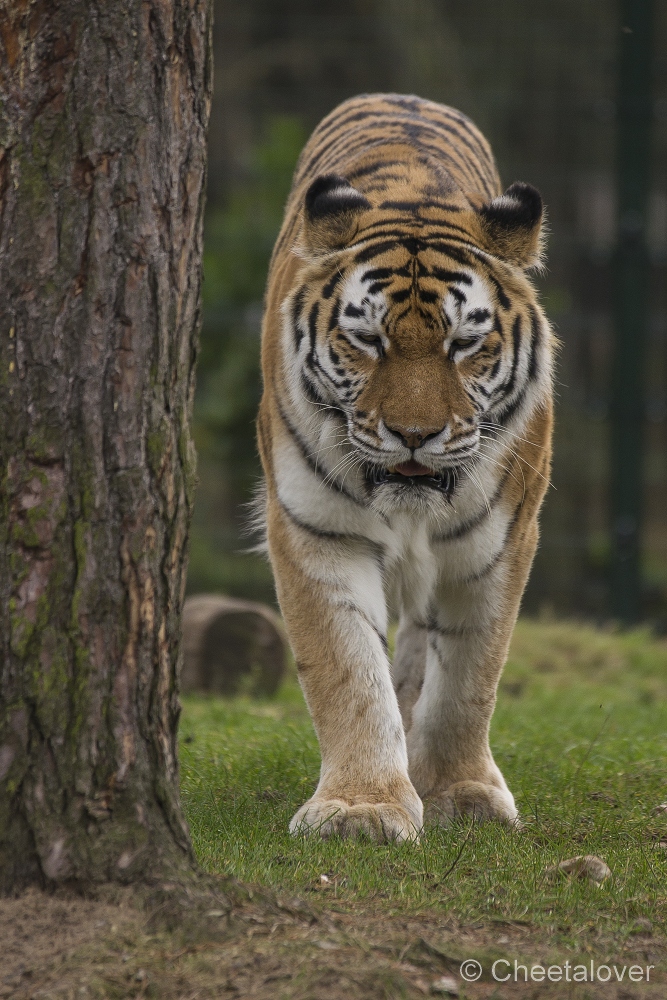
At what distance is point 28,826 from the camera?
7.62 ft

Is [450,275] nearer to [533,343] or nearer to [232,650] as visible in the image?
[533,343]

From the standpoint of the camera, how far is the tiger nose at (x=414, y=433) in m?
3.32

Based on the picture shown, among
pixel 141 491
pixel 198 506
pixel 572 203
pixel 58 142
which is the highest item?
pixel 572 203

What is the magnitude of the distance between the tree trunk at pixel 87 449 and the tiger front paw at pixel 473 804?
130 cm

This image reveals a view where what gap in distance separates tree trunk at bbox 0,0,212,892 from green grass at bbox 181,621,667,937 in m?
0.48

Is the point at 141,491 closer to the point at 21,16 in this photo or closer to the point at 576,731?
the point at 21,16

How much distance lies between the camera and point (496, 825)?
3.43m

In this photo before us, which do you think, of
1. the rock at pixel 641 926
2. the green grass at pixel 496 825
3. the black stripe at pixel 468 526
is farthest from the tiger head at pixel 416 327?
the rock at pixel 641 926

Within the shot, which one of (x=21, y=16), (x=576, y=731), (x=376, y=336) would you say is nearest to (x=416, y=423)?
(x=376, y=336)

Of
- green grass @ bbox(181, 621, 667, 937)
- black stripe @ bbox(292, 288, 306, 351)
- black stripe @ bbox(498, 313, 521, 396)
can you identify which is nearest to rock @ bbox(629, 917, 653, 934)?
green grass @ bbox(181, 621, 667, 937)

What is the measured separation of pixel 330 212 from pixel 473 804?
1687 mm

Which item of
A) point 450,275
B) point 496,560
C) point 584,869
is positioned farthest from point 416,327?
point 584,869

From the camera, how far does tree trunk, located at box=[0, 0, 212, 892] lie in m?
2.34

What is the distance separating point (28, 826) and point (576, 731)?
3.10m
